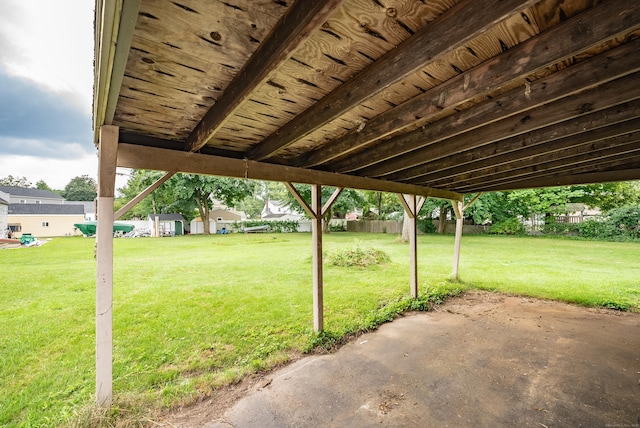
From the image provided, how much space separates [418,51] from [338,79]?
0.49 m

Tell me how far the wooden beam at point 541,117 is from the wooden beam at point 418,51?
110 centimetres

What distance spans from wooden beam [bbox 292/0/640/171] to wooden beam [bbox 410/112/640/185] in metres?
1.03

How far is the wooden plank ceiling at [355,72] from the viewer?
41.6 inches

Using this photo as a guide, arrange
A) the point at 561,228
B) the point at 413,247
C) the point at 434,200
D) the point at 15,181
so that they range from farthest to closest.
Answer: the point at 15,181
the point at 434,200
the point at 561,228
the point at 413,247

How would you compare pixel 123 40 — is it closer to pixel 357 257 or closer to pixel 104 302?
pixel 104 302

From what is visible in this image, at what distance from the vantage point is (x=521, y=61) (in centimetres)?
130

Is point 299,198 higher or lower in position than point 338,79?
lower

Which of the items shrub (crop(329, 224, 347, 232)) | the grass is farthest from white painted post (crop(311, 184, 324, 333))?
shrub (crop(329, 224, 347, 232))

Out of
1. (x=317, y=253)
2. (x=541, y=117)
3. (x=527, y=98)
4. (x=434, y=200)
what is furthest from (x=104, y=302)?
(x=434, y=200)

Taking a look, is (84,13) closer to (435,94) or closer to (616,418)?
(435,94)

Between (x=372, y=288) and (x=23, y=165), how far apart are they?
7068 cm

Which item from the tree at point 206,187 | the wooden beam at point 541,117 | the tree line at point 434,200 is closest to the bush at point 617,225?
the tree line at point 434,200

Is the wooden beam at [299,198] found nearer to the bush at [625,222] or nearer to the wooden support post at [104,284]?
the wooden support post at [104,284]

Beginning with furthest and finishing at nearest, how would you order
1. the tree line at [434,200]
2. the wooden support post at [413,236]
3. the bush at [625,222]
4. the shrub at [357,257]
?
the tree line at [434,200] < the bush at [625,222] < the shrub at [357,257] < the wooden support post at [413,236]
